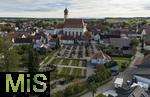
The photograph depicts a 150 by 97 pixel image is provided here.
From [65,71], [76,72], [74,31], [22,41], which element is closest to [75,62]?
[65,71]

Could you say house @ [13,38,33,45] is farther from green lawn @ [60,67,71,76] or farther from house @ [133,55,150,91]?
house @ [133,55,150,91]

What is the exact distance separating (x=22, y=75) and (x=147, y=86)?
2038 centimetres

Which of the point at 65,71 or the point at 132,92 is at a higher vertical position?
the point at 132,92

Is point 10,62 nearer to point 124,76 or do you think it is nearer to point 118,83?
point 118,83

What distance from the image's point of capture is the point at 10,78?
32.6 feet

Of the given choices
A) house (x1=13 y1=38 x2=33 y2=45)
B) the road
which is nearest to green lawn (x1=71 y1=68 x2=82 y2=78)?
the road

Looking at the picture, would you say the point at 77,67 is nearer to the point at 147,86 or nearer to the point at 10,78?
the point at 147,86

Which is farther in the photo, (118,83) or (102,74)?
(102,74)

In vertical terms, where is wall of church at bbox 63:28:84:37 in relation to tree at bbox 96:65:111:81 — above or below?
above

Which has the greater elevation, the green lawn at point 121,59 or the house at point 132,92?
the house at point 132,92

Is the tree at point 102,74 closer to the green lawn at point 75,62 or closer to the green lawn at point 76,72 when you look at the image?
the green lawn at point 76,72

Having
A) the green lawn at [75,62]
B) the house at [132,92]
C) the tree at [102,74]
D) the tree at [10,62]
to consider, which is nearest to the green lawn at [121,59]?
the green lawn at [75,62]

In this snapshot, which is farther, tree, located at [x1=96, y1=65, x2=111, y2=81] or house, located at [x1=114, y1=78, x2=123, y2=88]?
tree, located at [x1=96, y1=65, x2=111, y2=81]

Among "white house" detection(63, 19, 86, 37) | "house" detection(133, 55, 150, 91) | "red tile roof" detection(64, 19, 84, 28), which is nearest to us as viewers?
"house" detection(133, 55, 150, 91)
